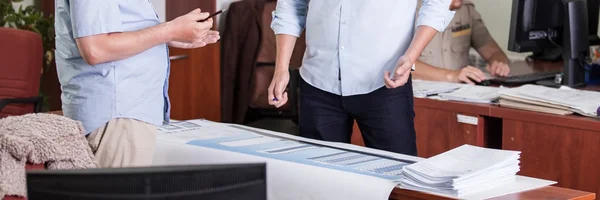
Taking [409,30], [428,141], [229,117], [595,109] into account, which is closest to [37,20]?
[229,117]

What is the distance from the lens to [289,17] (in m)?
2.81

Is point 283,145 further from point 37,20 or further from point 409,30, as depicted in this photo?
point 37,20

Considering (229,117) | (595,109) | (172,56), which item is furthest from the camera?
(229,117)

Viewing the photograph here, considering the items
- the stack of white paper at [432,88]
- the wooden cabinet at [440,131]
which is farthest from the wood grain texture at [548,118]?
the stack of white paper at [432,88]

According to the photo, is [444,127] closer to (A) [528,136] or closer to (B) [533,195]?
(A) [528,136]

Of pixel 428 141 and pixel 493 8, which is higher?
pixel 493 8

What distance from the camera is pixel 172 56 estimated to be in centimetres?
487

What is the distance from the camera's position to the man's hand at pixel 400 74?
8.16ft

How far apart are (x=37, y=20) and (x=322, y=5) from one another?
2.15 meters

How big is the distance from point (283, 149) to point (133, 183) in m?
1.19

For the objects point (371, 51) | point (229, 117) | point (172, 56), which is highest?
point (371, 51)

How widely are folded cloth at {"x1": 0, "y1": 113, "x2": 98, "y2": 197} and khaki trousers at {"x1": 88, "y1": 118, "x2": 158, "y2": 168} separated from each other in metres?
0.03

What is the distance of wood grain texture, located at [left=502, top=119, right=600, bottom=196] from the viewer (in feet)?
9.85

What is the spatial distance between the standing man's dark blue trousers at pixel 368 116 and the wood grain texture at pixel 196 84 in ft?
7.58
